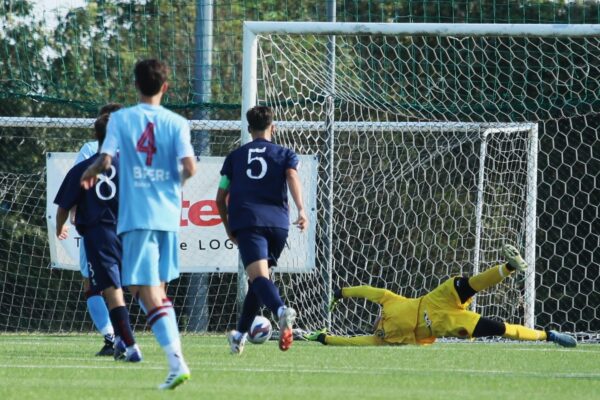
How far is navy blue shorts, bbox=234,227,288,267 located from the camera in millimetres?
9523

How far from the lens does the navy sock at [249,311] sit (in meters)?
9.71

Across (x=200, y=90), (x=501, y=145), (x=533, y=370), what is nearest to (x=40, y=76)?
(x=200, y=90)

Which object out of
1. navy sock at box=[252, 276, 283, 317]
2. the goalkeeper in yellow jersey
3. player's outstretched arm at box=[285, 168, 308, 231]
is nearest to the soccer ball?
navy sock at box=[252, 276, 283, 317]

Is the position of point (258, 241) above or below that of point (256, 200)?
below

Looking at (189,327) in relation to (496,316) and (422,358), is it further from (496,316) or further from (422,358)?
(422,358)

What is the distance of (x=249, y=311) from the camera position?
32.1 ft

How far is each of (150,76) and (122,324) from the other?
2034 millimetres

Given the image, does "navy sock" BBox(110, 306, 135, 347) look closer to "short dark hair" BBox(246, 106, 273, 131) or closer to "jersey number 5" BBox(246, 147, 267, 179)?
"jersey number 5" BBox(246, 147, 267, 179)

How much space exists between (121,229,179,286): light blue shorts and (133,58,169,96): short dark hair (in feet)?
2.54

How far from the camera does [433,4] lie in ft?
66.7

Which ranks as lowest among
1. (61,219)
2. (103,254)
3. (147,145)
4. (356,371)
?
(356,371)

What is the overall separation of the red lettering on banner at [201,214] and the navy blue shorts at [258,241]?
3.65 meters

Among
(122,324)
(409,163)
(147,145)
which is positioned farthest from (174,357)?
(409,163)

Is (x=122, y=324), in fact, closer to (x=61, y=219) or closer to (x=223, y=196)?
(x=61, y=219)
